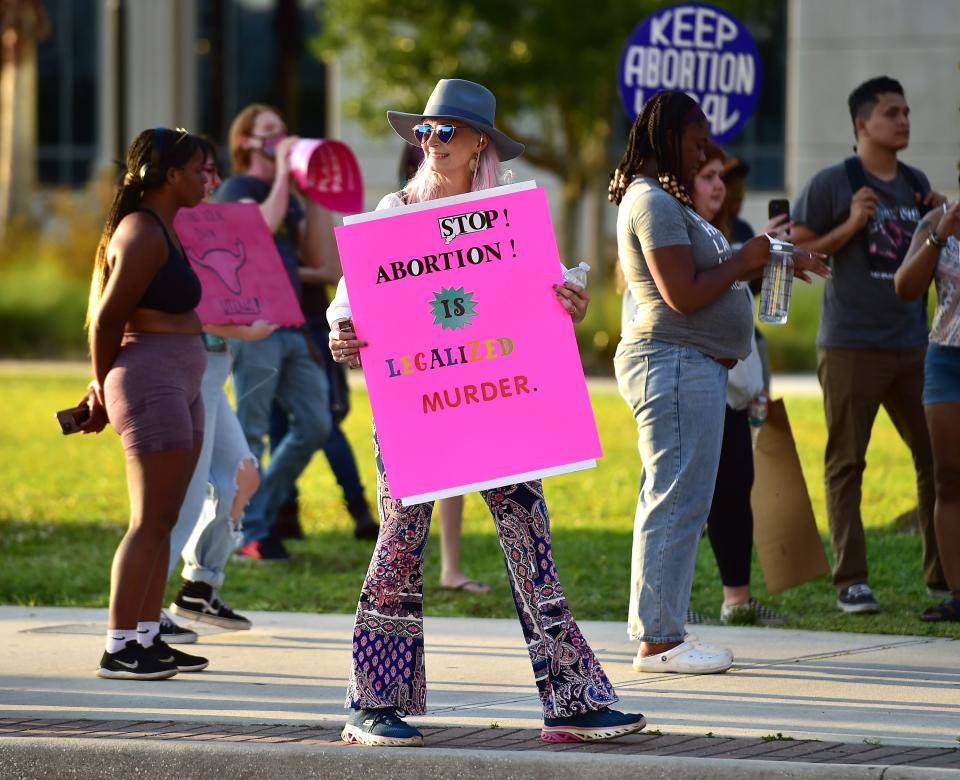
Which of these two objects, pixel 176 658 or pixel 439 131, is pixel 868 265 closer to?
pixel 439 131

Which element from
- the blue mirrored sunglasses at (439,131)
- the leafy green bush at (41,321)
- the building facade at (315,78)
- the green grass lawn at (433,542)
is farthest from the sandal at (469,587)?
the building facade at (315,78)

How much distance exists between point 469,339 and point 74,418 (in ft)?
6.16

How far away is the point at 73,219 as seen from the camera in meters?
26.7

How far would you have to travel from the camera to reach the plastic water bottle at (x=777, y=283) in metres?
6.11

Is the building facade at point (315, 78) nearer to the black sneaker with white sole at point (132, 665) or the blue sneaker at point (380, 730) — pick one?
the black sneaker with white sole at point (132, 665)

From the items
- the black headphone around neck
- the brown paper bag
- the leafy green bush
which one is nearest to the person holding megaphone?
the black headphone around neck

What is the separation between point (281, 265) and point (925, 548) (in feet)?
10.7

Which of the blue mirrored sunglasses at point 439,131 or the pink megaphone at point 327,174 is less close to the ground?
the pink megaphone at point 327,174

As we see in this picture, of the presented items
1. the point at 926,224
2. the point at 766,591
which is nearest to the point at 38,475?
the point at 766,591

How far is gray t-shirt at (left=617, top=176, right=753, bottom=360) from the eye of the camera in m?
6.18

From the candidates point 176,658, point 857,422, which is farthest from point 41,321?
point 176,658

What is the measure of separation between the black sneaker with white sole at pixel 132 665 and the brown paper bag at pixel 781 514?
2.70m

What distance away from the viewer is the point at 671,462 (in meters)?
6.31

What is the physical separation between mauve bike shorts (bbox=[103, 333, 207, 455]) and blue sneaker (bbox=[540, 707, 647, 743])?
1867 millimetres
